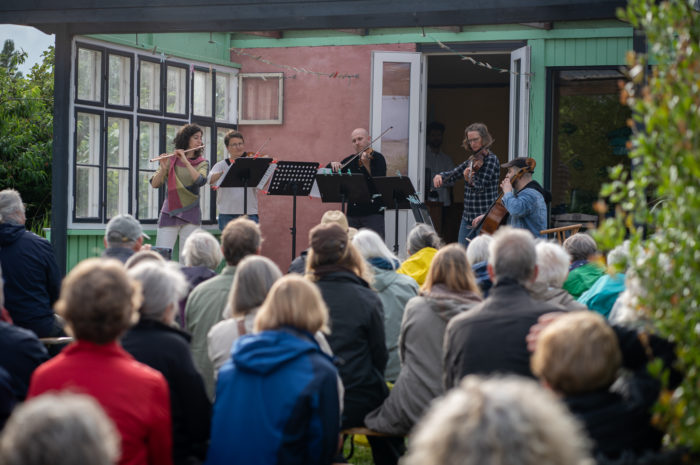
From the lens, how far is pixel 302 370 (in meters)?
2.97

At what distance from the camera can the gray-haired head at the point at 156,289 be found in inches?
119

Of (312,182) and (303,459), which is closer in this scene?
(303,459)

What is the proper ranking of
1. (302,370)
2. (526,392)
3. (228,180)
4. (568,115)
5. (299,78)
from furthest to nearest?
(568,115)
(299,78)
(228,180)
(302,370)
(526,392)

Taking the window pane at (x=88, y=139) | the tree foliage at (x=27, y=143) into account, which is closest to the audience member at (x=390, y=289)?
the window pane at (x=88, y=139)

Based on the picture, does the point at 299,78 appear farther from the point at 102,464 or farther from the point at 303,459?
the point at 102,464

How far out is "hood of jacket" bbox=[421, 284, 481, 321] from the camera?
3879 mm

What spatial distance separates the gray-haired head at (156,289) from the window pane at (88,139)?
5.85 metres

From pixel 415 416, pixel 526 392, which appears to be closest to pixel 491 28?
pixel 415 416

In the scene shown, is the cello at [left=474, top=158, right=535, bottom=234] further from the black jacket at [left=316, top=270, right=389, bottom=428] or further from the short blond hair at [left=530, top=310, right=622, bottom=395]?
the short blond hair at [left=530, top=310, right=622, bottom=395]

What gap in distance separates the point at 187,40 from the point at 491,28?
10.7 ft

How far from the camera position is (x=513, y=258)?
3.29 metres

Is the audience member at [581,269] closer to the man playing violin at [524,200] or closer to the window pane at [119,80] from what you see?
the man playing violin at [524,200]

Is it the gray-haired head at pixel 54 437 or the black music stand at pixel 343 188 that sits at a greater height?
the black music stand at pixel 343 188

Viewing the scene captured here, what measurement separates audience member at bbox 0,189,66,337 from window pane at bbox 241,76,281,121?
5.17 metres
